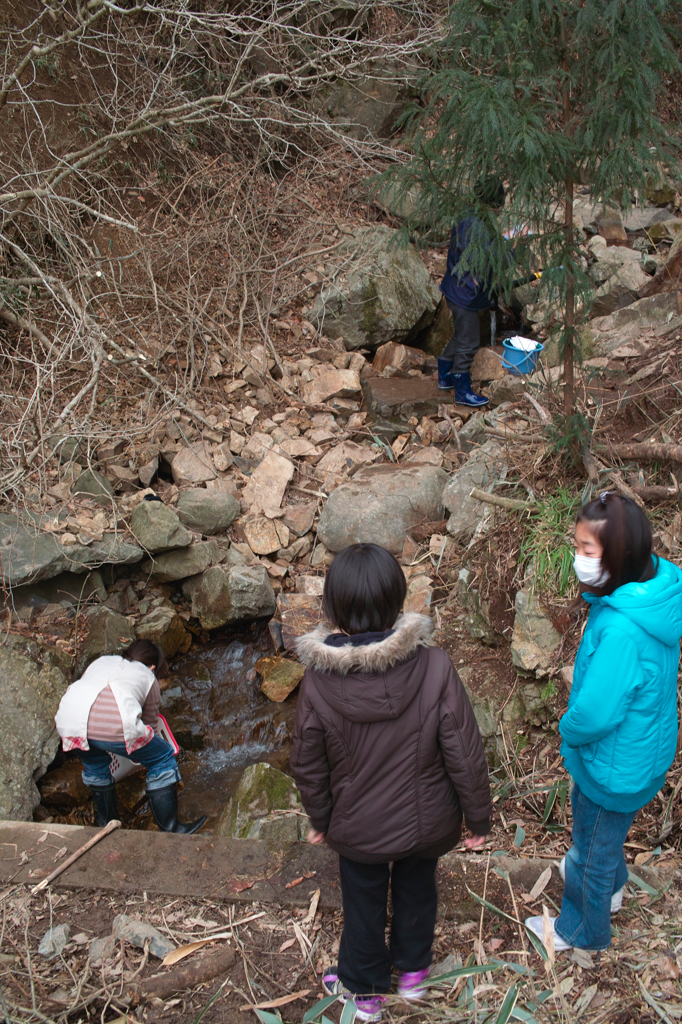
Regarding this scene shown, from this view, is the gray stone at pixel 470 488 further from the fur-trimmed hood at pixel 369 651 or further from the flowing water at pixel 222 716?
the fur-trimmed hood at pixel 369 651

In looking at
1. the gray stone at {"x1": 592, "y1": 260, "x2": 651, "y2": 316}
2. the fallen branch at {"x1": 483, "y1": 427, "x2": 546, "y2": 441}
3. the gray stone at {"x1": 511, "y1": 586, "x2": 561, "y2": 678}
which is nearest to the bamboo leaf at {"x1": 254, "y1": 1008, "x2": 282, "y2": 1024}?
the gray stone at {"x1": 511, "y1": 586, "x2": 561, "y2": 678}

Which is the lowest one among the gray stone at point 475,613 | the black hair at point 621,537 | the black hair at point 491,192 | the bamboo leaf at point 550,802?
the gray stone at point 475,613

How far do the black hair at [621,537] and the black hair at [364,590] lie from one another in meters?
0.50

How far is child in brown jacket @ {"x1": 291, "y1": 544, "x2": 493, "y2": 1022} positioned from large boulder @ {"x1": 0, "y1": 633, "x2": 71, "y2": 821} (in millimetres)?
2530

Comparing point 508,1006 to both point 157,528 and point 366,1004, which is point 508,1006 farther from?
point 157,528

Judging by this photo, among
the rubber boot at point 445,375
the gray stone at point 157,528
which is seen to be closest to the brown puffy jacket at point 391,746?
the gray stone at point 157,528

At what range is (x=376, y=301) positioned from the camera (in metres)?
6.76

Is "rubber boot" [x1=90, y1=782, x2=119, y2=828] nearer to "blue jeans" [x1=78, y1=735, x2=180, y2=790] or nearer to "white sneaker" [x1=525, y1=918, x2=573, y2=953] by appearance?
"blue jeans" [x1=78, y1=735, x2=180, y2=790]

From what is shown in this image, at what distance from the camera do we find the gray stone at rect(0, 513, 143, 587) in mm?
4398

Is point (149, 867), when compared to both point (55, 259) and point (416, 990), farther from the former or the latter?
point (55, 259)

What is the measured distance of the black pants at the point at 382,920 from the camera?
5.98 feet

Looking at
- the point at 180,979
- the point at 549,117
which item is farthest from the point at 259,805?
the point at 549,117

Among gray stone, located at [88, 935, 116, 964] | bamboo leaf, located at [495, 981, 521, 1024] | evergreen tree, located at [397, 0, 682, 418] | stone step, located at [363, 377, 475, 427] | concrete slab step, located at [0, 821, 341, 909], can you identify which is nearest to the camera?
bamboo leaf, located at [495, 981, 521, 1024]

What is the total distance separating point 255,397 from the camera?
6.47 metres
